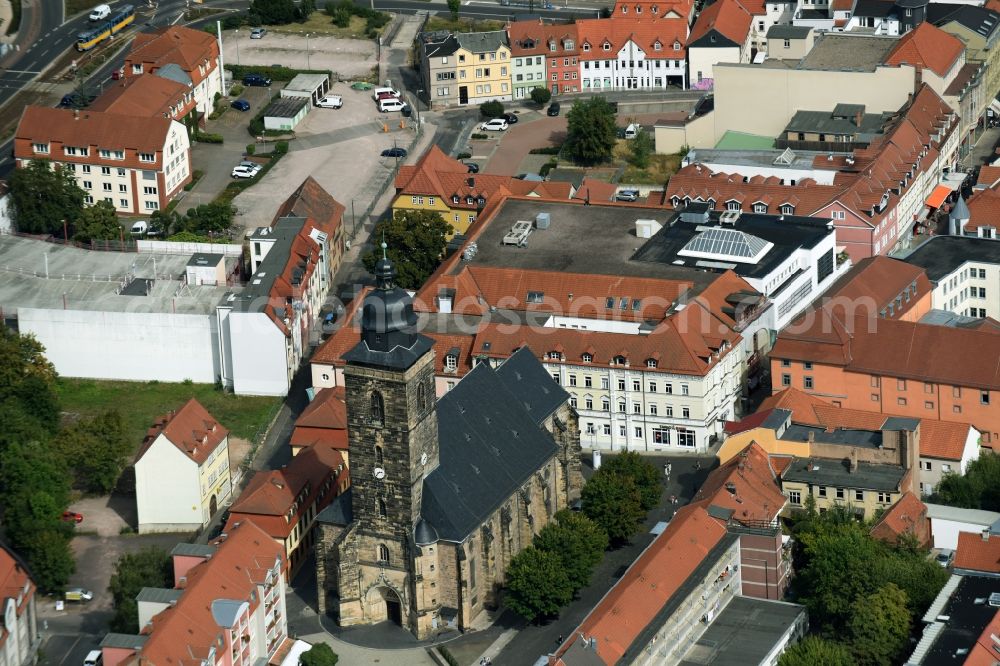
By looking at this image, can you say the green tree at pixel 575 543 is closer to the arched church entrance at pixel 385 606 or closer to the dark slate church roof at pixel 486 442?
the dark slate church roof at pixel 486 442

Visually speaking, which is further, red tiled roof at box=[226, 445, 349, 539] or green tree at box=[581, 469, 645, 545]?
green tree at box=[581, 469, 645, 545]

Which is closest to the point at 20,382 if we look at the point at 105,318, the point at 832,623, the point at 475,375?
the point at 105,318

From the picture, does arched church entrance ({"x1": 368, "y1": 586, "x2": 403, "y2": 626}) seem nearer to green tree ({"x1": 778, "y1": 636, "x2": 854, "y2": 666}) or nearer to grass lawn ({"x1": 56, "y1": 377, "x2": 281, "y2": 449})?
green tree ({"x1": 778, "y1": 636, "x2": 854, "y2": 666})

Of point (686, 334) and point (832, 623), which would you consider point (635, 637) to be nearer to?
point (832, 623)

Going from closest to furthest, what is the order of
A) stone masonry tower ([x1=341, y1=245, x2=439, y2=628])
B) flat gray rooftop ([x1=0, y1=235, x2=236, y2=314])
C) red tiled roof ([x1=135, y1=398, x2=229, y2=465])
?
stone masonry tower ([x1=341, y1=245, x2=439, y2=628]), red tiled roof ([x1=135, y1=398, x2=229, y2=465]), flat gray rooftop ([x1=0, y1=235, x2=236, y2=314])

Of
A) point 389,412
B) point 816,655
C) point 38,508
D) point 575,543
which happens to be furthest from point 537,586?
point 38,508

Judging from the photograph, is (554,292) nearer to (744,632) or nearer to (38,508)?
Answer: (744,632)

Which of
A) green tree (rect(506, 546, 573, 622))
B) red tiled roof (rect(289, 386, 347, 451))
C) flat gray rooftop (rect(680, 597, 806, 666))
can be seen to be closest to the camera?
flat gray rooftop (rect(680, 597, 806, 666))

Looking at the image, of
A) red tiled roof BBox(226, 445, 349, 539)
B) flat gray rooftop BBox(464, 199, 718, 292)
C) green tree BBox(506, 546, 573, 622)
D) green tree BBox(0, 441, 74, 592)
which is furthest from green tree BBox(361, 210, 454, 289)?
green tree BBox(506, 546, 573, 622)
